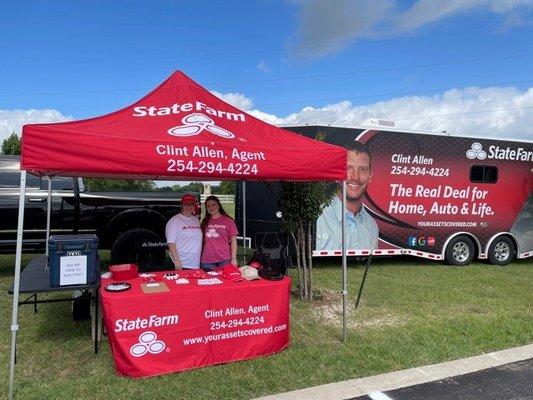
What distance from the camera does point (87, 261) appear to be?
4129 millimetres

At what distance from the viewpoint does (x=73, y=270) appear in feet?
13.4

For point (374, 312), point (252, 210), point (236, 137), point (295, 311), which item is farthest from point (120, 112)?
point (252, 210)

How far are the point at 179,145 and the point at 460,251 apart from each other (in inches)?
316

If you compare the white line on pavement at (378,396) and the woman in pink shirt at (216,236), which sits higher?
the woman in pink shirt at (216,236)

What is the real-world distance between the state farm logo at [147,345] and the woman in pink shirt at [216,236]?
5.31ft

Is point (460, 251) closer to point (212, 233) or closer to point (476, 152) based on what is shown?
point (476, 152)

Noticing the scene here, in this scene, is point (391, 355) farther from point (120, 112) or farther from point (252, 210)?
point (252, 210)

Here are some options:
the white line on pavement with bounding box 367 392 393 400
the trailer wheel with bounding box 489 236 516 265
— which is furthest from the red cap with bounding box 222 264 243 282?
the trailer wheel with bounding box 489 236 516 265

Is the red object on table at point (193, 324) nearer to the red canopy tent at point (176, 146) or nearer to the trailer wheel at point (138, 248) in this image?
the red canopy tent at point (176, 146)

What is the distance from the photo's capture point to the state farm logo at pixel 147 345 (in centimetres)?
388

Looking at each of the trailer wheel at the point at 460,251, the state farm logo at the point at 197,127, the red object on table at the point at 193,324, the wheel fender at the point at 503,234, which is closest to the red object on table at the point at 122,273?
the red object on table at the point at 193,324

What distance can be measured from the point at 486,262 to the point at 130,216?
8085 millimetres

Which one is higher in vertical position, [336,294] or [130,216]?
[130,216]

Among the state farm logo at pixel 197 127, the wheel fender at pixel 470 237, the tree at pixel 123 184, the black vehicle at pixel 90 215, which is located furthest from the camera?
the wheel fender at pixel 470 237
